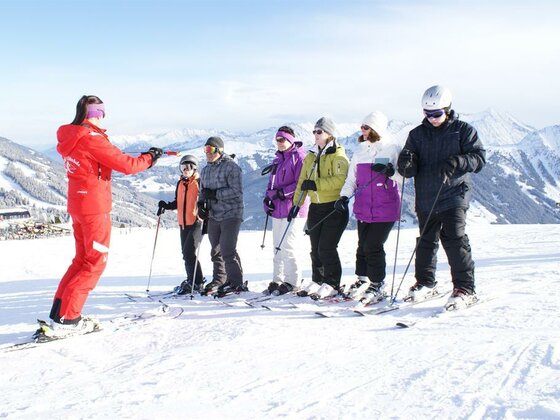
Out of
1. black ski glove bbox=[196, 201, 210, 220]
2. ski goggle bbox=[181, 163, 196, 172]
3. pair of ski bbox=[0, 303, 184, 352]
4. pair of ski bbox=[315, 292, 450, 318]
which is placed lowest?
pair of ski bbox=[0, 303, 184, 352]

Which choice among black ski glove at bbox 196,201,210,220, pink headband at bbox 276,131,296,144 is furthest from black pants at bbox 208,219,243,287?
pink headband at bbox 276,131,296,144

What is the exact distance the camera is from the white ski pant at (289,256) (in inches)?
253

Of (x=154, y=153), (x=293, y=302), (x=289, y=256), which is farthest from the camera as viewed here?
(x=289, y=256)

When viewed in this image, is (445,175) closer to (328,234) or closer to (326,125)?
(328,234)

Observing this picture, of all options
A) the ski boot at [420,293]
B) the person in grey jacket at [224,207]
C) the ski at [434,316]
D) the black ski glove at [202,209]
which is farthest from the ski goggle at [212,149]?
the ski at [434,316]

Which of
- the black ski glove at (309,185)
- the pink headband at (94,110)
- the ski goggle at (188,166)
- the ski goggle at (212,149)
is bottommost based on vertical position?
the black ski glove at (309,185)

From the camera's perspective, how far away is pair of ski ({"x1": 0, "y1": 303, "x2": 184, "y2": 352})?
14.9 ft

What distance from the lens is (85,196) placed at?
477 cm

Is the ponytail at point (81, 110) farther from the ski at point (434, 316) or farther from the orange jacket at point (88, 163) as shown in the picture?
the ski at point (434, 316)

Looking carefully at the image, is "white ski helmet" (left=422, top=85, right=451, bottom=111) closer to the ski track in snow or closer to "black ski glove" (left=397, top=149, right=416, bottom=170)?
"black ski glove" (left=397, top=149, right=416, bottom=170)

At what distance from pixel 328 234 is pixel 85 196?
2.74 meters

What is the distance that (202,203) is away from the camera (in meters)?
6.86

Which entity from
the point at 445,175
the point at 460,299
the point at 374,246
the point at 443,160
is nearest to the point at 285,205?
the point at 374,246

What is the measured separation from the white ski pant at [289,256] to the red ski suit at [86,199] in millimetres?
2236
